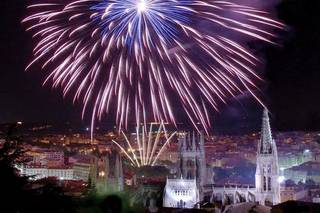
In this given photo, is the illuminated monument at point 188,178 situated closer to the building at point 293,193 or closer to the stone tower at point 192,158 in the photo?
the stone tower at point 192,158

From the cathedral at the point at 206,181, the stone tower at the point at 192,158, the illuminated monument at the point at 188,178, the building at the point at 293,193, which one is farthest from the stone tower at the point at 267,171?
the stone tower at the point at 192,158

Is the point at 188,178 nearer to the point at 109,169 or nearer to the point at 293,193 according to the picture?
the point at 109,169

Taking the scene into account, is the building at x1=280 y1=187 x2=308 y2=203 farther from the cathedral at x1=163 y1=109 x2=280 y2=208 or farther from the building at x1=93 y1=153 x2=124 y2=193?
the building at x1=93 y1=153 x2=124 y2=193

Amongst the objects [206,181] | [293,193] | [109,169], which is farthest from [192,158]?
[293,193]

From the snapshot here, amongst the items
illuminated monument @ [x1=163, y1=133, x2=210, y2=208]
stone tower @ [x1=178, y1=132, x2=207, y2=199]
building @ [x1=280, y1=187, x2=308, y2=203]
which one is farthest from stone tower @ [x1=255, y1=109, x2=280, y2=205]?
stone tower @ [x1=178, y1=132, x2=207, y2=199]

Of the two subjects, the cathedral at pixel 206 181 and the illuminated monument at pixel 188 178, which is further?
the illuminated monument at pixel 188 178

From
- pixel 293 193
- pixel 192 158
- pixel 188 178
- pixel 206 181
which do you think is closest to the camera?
pixel 293 193

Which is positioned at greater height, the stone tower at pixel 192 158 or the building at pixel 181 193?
the stone tower at pixel 192 158
